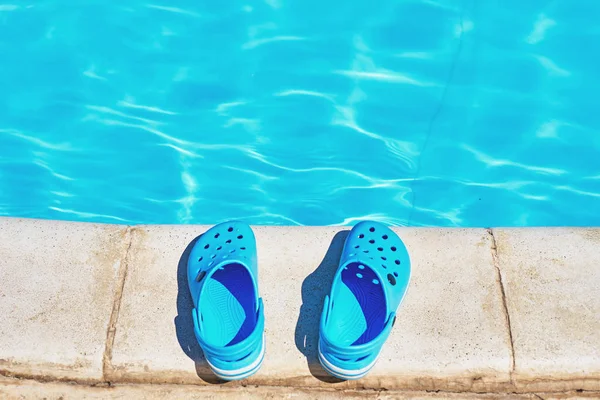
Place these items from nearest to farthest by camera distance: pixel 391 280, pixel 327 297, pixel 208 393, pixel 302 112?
1. pixel 327 297
2. pixel 208 393
3. pixel 391 280
4. pixel 302 112

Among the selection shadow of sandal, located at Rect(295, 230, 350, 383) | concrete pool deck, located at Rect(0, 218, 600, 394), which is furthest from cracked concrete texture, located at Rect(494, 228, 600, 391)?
shadow of sandal, located at Rect(295, 230, 350, 383)

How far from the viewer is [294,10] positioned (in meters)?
4.74

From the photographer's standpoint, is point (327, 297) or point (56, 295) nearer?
point (327, 297)

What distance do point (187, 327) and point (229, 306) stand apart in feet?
0.63

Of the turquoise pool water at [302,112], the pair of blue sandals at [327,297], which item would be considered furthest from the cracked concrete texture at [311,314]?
the turquoise pool water at [302,112]

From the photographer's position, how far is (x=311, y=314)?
2.83 meters

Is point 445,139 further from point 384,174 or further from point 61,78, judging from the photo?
point 61,78

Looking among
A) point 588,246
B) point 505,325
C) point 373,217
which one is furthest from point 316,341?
point 373,217

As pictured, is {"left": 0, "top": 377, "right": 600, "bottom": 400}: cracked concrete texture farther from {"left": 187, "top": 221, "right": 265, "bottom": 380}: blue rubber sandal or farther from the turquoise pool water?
the turquoise pool water

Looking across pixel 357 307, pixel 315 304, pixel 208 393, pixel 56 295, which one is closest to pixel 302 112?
pixel 315 304

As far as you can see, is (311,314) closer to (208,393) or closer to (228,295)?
(228,295)

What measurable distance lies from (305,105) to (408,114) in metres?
0.64

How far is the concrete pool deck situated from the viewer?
269 centimetres

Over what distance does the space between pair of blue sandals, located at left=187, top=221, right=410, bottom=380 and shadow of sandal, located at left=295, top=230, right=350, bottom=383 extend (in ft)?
0.32
